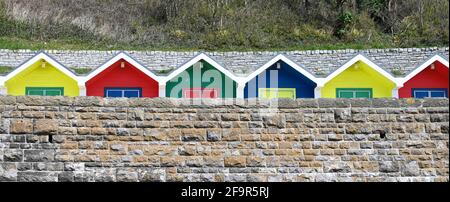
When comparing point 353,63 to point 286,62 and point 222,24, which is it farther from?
point 222,24

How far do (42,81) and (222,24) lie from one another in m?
9.32

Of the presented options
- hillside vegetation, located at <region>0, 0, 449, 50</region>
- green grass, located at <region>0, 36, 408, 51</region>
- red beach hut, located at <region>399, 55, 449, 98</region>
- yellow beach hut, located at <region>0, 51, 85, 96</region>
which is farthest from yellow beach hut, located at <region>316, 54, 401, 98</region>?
hillside vegetation, located at <region>0, 0, 449, 50</region>

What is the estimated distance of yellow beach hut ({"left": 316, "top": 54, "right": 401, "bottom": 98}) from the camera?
1475 cm

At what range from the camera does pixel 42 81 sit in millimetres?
14891

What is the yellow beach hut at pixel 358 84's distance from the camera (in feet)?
48.4

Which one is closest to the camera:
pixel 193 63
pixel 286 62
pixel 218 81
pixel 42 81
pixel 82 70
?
pixel 193 63

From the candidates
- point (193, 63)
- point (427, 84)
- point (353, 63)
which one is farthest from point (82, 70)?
point (427, 84)

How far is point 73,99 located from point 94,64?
Result: 9.64 metres

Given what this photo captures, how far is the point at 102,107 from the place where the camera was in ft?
28.2


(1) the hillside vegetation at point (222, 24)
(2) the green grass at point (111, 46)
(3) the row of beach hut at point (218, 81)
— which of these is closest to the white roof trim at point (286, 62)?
(3) the row of beach hut at point (218, 81)

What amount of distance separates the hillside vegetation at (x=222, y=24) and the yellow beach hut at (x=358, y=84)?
5.68 m

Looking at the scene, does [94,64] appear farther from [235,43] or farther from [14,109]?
[14,109]

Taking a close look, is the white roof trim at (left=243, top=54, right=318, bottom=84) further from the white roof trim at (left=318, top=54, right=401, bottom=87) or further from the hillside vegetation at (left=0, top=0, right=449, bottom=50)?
the hillside vegetation at (left=0, top=0, right=449, bottom=50)

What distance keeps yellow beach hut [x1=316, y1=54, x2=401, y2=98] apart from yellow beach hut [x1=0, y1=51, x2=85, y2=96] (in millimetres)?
5317
